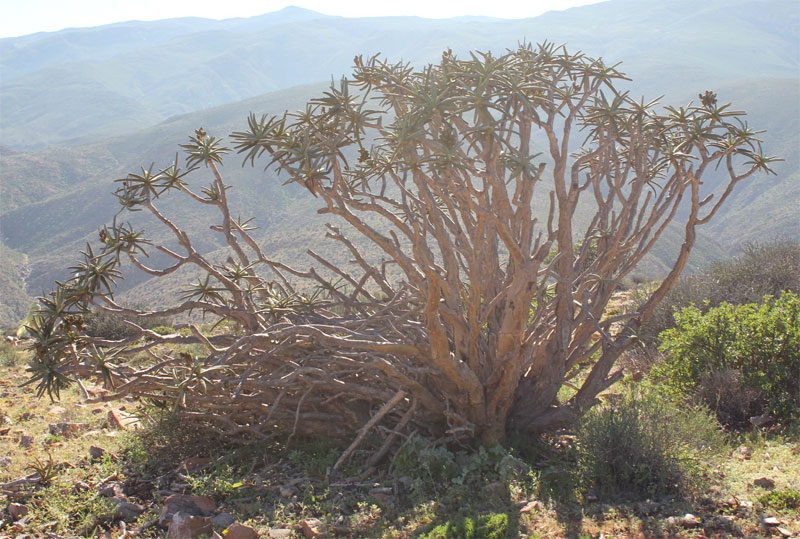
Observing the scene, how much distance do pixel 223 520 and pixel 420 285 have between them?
2237 millimetres

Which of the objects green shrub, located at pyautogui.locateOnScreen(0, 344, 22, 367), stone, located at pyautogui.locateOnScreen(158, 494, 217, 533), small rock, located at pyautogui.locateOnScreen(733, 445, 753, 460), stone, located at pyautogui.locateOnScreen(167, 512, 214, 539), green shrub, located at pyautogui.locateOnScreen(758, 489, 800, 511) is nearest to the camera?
green shrub, located at pyautogui.locateOnScreen(758, 489, 800, 511)

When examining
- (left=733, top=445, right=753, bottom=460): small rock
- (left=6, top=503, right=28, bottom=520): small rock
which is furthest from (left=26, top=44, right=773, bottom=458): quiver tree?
(left=733, top=445, right=753, bottom=460): small rock

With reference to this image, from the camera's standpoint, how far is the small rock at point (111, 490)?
5.05 m

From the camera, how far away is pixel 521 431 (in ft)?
18.6

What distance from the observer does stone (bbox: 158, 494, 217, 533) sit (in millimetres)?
4531

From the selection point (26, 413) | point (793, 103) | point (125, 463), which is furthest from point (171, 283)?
point (793, 103)

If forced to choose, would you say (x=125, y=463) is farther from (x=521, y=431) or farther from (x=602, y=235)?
(x=602, y=235)

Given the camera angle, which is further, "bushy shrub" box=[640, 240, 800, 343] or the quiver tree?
"bushy shrub" box=[640, 240, 800, 343]

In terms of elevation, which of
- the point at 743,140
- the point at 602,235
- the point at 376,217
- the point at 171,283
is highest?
the point at 743,140

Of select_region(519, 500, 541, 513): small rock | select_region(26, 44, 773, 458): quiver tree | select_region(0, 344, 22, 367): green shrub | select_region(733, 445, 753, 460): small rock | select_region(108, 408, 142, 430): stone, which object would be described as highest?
select_region(26, 44, 773, 458): quiver tree

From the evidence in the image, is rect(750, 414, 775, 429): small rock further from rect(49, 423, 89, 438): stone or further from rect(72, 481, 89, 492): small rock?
rect(49, 423, 89, 438): stone

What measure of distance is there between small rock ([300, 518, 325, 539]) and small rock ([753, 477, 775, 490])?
3.04m

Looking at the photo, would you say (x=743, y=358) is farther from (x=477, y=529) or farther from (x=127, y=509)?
(x=127, y=509)

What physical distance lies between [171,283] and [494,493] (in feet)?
91.6
